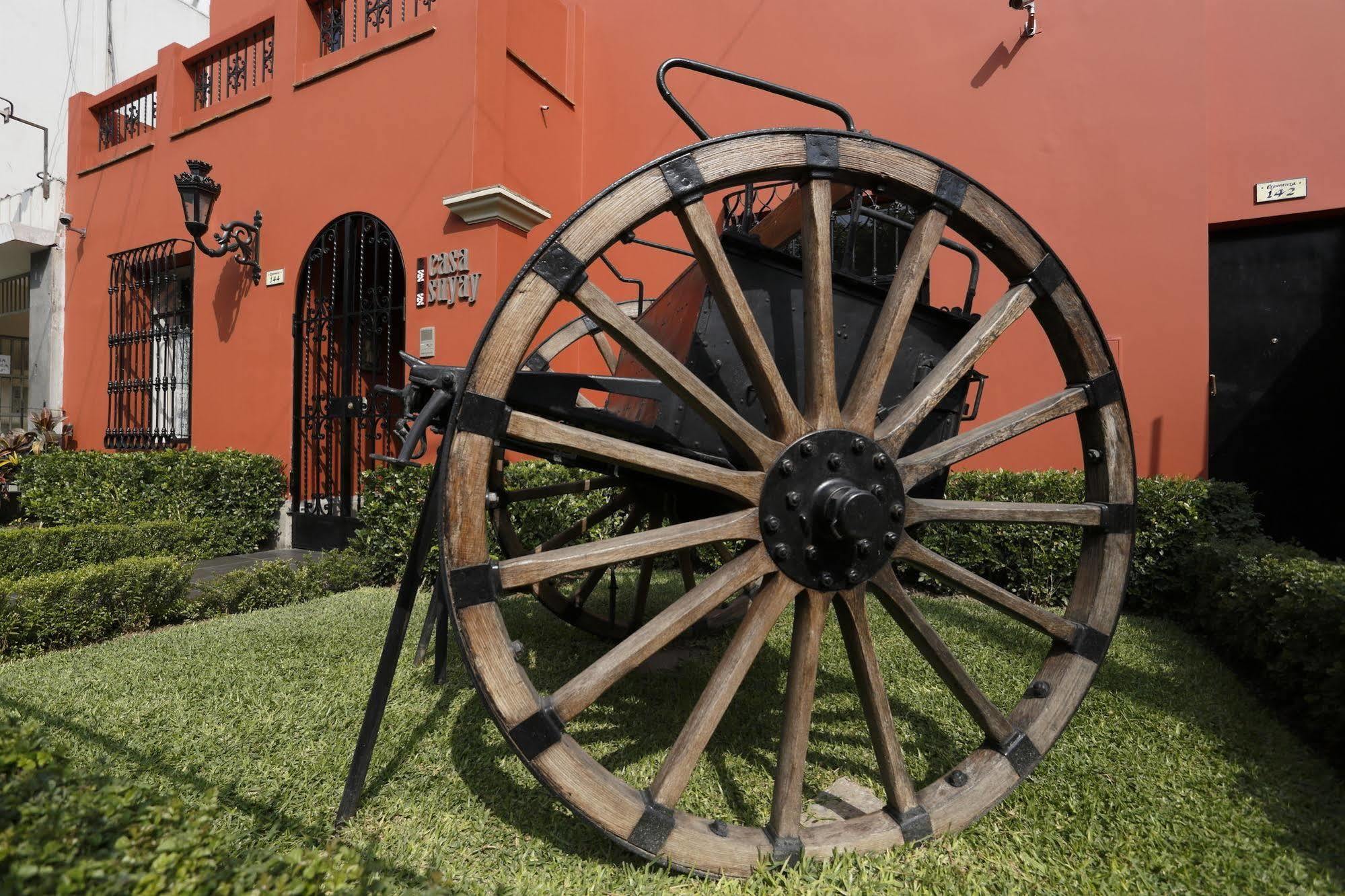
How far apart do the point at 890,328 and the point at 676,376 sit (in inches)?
24.7

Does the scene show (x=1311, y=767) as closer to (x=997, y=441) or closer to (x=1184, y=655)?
(x=1184, y=655)

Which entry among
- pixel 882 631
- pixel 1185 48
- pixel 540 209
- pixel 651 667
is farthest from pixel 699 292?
pixel 1185 48

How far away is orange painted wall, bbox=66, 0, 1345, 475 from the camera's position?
5082 millimetres

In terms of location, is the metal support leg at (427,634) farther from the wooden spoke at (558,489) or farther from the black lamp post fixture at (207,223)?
the black lamp post fixture at (207,223)

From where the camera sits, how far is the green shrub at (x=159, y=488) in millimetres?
6676

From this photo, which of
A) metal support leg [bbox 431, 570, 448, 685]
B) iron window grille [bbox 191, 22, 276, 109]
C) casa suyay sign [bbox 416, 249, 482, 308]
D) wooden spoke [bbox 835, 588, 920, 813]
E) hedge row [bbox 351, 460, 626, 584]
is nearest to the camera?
wooden spoke [bbox 835, 588, 920, 813]

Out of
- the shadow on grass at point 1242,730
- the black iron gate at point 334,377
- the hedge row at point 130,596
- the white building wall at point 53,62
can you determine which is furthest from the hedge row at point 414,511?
the white building wall at point 53,62

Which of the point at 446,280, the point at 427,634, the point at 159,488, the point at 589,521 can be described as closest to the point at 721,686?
the point at 589,521

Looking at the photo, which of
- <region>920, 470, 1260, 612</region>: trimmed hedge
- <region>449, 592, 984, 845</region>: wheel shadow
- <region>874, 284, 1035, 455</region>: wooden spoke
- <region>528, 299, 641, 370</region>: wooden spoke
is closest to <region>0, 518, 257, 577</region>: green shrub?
<region>528, 299, 641, 370</region>: wooden spoke

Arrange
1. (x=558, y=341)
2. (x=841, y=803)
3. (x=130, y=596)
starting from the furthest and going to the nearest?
(x=130, y=596) → (x=558, y=341) → (x=841, y=803)

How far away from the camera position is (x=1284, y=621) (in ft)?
9.71

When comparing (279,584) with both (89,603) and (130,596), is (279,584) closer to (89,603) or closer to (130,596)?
(130,596)

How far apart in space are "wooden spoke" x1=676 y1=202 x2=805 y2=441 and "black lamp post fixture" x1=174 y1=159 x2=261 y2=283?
23.6ft

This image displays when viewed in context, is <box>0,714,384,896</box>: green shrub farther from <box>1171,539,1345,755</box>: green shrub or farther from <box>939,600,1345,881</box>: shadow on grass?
<box>1171,539,1345,755</box>: green shrub
